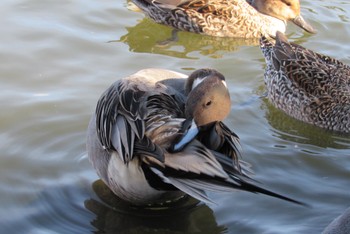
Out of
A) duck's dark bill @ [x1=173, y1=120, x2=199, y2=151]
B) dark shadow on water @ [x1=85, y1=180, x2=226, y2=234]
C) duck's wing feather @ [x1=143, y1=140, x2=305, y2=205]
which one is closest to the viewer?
duck's wing feather @ [x1=143, y1=140, x2=305, y2=205]

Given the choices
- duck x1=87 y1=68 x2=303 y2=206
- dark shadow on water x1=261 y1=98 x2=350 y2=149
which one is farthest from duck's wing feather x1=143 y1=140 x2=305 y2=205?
dark shadow on water x1=261 y1=98 x2=350 y2=149

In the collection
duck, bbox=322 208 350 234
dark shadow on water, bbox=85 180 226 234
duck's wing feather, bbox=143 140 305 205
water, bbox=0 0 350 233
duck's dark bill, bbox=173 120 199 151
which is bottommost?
dark shadow on water, bbox=85 180 226 234

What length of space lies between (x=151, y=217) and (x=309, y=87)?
2.72 metres

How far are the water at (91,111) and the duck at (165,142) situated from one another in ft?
1.14

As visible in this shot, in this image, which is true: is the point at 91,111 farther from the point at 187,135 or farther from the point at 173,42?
the point at 173,42

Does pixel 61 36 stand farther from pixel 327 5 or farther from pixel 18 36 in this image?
pixel 327 5

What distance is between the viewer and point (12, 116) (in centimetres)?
610

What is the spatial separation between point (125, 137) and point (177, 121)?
326 mm

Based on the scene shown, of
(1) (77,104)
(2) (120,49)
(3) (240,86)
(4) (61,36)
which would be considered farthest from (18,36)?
(3) (240,86)

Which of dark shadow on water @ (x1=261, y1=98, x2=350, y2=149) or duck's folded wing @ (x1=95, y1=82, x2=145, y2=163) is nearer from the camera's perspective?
duck's folded wing @ (x1=95, y1=82, x2=145, y2=163)

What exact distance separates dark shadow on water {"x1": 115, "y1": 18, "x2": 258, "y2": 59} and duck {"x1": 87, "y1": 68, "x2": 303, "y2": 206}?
2914mm

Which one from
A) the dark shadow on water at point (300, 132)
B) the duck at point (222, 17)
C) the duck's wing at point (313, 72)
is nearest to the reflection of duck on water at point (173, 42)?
the duck at point (222, 17)

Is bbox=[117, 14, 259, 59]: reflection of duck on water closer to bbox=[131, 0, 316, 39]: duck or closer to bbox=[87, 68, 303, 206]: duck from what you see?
bbox=[131, 0, 316, 39]: duck

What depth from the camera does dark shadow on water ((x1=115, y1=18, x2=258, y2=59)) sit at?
26.0 feet
